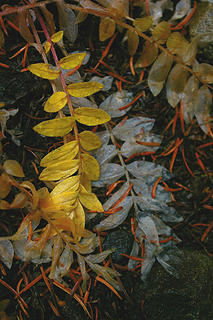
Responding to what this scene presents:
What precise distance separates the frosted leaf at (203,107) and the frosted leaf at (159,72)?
187 millimetres

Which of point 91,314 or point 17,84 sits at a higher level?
point 17,84

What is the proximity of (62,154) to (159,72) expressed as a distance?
590 millimetres

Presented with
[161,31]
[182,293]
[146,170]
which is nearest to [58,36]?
[161,31]

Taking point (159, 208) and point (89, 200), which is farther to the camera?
point (159, 208)

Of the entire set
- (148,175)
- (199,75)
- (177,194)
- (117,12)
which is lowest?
(177,194)

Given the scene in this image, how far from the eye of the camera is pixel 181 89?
1452 mm

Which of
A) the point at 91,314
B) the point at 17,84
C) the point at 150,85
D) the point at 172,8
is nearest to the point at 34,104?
the point at 17,84

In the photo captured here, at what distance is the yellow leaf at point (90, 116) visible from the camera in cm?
120

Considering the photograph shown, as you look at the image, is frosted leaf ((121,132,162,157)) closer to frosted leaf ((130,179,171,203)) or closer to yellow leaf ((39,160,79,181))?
frosted leaf ((130,179,171,203))

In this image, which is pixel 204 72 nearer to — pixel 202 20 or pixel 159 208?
pixel 202 20

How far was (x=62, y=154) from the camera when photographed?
3.94 ft

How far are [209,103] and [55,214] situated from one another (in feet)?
2.89

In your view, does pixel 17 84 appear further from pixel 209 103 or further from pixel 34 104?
pixel 209 103

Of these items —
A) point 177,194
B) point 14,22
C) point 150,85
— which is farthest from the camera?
point 177,194
